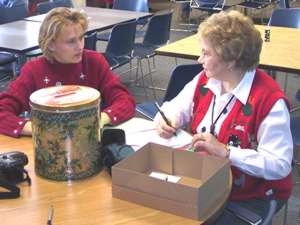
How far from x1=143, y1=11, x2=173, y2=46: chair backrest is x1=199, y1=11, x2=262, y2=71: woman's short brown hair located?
2937 millimetres

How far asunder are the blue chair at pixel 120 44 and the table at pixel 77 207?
285cm

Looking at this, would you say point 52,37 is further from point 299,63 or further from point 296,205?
point 296,205

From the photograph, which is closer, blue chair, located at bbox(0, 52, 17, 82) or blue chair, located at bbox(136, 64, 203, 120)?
blue chair, located at bbox(136, 64, 203, 120)

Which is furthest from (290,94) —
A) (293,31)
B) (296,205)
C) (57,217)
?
(57,217)

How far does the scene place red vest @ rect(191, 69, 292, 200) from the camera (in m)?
1.77

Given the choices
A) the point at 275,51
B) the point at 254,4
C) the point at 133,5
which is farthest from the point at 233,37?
the point at 254,4

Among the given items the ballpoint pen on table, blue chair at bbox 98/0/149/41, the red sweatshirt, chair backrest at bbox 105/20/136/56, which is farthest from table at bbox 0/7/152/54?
the ballpoint pen on table

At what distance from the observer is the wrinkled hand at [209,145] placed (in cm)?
166

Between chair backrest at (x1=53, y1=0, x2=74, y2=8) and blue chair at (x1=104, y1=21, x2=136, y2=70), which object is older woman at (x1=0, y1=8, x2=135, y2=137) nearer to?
blue chair at (x1=104, y1=21, x2=136, y2=70)

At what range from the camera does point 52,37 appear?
2064mm

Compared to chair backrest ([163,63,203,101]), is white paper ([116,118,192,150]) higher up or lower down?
lower down

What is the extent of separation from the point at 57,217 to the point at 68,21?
0.98 metres

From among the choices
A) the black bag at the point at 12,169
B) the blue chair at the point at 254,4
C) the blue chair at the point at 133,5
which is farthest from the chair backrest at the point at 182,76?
the blue chair at the point at 254,4

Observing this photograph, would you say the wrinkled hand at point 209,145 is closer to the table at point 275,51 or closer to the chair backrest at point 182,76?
the chair backrest at point 182,76
